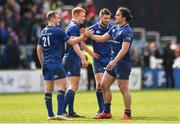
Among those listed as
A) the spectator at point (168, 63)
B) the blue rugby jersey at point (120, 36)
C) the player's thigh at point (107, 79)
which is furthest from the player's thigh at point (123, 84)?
the spectator at point (168, 63)

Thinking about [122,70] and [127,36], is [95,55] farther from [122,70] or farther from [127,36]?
[127,36]

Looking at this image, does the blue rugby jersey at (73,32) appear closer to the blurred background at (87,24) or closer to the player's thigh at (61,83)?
the player's thigh at (61,83)

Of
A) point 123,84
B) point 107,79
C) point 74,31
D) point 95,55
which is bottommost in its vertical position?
point 123,84

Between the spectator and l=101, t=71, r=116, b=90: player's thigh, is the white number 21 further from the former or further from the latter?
the spectator

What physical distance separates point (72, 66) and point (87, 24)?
12.7 metres

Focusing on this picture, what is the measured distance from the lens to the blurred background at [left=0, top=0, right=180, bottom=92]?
118 feet

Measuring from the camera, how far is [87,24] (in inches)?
1307

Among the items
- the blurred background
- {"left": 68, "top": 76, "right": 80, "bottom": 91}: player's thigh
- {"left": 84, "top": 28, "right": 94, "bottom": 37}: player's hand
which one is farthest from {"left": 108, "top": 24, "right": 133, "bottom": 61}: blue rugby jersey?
the blurred background

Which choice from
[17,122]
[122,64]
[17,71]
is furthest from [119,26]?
[17,71]

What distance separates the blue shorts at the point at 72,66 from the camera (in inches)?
808

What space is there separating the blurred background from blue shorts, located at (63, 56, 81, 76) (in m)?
12.6

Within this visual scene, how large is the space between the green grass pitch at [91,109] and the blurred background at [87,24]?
167 inches

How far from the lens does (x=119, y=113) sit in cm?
2170

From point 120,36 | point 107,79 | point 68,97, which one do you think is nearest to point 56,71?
point 68,97
